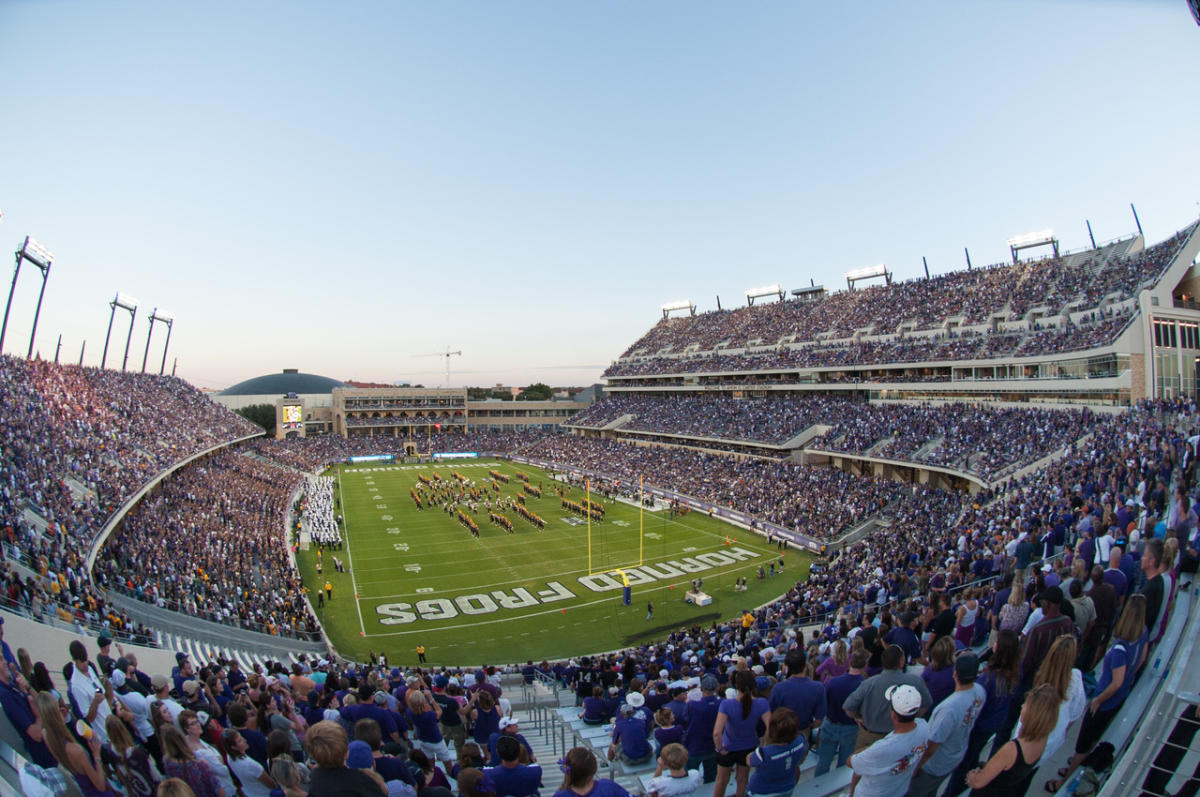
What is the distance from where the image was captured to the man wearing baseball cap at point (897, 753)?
3.59m

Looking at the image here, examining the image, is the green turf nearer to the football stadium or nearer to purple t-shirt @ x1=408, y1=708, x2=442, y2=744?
the football stadium

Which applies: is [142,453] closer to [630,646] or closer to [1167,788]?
[630,646]

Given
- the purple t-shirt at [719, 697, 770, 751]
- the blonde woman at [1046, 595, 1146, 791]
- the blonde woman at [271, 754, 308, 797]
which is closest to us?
the blonde woman at [271, 754, 308, 797]

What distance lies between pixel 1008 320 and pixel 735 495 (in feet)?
68.0

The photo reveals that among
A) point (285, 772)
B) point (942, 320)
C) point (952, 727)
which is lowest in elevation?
point (285, 772)

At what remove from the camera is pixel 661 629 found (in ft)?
71.9

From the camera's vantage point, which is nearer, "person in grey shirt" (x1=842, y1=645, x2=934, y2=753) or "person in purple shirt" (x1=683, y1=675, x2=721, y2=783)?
"person in grey shirt" (x1=842, y1=645, x2=934, y2=753)

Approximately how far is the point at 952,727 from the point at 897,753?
47 centimetres

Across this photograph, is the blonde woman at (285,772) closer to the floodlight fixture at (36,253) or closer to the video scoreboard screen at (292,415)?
the floodlight fixture at (36,253)

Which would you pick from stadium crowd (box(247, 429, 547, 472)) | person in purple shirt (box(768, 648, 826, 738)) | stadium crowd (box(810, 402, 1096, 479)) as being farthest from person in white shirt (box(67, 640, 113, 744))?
stadium crowd (box(247, 429, 547, 472))

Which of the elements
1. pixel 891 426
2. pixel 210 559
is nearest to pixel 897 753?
pixel 210 559

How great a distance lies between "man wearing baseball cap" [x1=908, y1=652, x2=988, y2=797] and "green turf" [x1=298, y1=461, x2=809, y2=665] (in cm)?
1743

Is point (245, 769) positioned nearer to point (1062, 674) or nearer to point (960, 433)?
point (1062, 674)

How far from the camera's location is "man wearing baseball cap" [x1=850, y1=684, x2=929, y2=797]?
3.59 m
